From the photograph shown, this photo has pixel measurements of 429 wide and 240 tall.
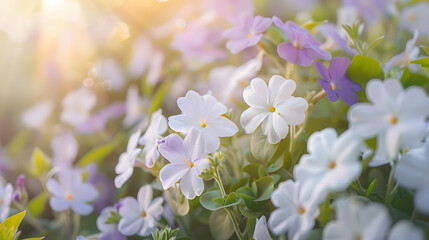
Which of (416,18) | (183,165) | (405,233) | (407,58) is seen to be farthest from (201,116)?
(416,18)

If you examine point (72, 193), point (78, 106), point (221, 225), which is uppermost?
point (78, 106)

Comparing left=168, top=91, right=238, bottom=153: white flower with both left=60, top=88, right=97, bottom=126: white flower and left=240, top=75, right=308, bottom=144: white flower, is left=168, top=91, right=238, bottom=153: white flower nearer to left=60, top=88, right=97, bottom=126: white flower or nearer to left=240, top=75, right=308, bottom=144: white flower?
left=240, top=75, right=308, bottom=144: white flower

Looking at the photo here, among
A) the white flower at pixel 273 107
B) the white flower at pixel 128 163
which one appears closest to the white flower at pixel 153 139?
the white flower at pixel 128 163

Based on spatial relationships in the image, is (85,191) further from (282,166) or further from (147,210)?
(282,166)

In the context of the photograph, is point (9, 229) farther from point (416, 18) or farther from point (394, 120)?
point (416, 18)

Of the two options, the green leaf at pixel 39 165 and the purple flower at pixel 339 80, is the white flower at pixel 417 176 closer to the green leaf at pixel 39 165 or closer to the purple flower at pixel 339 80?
the purple flower at pixel 339 80

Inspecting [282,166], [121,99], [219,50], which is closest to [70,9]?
[121,99]
